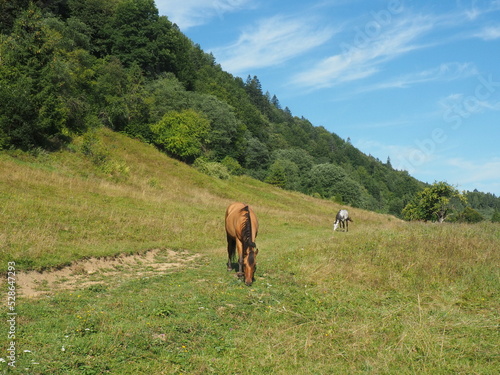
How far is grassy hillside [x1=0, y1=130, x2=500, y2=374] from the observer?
607cm

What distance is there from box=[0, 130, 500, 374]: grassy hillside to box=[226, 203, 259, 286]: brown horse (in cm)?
55

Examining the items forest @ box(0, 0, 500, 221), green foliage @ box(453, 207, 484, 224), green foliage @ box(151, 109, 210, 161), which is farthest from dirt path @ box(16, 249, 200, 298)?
green foliage @ box(151, 109, 210, 161)

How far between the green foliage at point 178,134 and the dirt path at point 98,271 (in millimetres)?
39697

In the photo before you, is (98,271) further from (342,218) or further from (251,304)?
(342,218)

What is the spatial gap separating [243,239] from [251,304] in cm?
293

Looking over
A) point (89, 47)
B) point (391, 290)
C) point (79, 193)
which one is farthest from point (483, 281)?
point (89, 47)

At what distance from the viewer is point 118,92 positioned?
2136 inches

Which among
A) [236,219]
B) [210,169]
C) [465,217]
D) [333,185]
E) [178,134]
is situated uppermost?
[178,134]

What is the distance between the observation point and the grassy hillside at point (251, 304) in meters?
6.07

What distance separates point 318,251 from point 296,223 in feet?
62.9

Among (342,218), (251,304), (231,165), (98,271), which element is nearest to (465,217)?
(342,218)

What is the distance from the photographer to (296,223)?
34156mm

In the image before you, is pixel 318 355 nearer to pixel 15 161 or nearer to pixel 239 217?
pixel 239 217

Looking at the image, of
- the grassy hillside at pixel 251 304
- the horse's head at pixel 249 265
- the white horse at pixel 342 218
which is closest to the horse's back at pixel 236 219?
the horse's head at pixel 249 265
